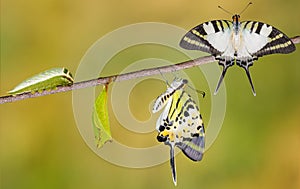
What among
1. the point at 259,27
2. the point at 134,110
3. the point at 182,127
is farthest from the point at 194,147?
the point at 134,110

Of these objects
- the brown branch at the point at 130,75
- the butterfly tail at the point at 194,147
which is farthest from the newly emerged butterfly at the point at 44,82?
the butterfly tail at the point at 194,147

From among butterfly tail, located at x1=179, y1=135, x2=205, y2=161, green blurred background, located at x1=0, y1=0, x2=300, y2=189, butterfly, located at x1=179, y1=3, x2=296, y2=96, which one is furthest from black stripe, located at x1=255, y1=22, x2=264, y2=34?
green blurred background, located at x1=0, y1=0, x2=300, y2=189

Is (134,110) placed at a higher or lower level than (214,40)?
higher

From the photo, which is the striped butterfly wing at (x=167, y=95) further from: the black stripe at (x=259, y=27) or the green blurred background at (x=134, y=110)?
the green blurred background at (x=134, y=110)

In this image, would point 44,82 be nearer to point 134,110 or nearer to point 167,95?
point 167,95

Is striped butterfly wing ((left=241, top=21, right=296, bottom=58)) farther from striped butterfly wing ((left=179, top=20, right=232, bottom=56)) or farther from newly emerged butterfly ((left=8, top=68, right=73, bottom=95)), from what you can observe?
newly emerged butterfly ((left=8, top=68, right=73, bottom=95))

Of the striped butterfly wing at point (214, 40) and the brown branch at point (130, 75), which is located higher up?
the striped butterfly wing at point (214, 40)

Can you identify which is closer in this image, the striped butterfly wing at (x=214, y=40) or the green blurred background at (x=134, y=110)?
the striped butterfly wing at (x=214, y=40)
